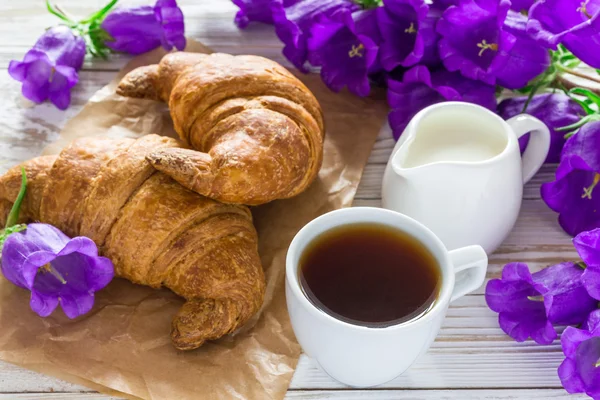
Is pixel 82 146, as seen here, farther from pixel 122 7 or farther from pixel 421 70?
pixel 421 70

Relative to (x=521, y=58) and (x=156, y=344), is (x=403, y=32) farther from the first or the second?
(x=156, y=344)

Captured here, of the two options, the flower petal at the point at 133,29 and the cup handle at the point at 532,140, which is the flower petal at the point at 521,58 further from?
the flower petal at the point at 133,29

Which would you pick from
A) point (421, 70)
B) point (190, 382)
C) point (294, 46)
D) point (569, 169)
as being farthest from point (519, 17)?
point (190, 382)

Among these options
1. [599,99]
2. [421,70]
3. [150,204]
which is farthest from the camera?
[421,70]

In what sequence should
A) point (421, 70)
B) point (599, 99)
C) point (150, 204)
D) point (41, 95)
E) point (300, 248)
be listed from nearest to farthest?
point (300, 248), point (150, 204), point (599, 99), point (421, 70), point (41, 95)

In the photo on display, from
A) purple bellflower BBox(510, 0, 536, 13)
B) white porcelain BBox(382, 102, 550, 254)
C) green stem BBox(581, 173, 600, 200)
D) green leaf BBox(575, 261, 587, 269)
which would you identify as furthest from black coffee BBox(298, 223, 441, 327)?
purple bellflower BBox(510, 0, 536, 13)

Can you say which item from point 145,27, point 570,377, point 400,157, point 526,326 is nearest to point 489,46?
point 400,157
